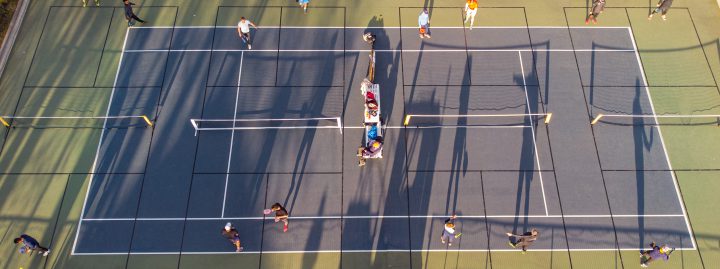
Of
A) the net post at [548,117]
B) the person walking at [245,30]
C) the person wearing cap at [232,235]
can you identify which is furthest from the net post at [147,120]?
the net post at [548,117]

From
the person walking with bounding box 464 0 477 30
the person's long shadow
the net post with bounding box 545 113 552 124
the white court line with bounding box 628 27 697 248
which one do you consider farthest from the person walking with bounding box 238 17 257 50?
the white court line with bounding box 628 27 697 248

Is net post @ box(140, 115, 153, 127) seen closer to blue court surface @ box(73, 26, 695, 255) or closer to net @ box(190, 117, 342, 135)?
blue court surface @ box(73, 26, 695, 255)

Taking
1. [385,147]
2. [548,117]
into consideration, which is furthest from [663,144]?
[385,147]

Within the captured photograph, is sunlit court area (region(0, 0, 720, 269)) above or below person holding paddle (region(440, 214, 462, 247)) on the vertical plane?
above

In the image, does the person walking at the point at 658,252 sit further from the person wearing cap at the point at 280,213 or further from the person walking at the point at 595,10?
the person wearing cap at the point at 280,213

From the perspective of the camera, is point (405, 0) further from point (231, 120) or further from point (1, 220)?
point (1, 220)

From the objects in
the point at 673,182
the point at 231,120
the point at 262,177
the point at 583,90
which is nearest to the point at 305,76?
the point at 231,120
